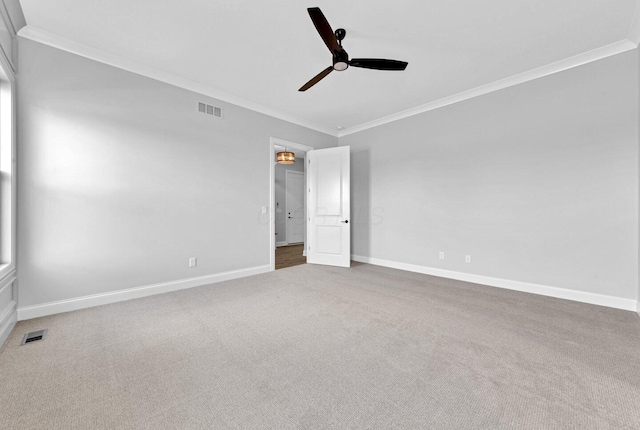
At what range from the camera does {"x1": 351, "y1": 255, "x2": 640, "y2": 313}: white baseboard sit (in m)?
2.83

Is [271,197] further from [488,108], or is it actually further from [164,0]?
[488,108]

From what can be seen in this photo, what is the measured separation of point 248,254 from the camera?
420 cm

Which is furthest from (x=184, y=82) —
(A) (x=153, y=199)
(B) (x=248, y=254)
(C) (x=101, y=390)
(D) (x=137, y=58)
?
(C) (x=101, y=390)

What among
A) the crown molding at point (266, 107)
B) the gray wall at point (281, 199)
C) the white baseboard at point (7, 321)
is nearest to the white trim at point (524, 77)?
the crown molding at point (266, 107)

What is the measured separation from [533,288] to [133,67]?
5.77 metres

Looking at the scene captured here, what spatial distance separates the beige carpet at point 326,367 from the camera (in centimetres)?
133

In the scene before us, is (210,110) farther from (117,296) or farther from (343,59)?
(117,296)

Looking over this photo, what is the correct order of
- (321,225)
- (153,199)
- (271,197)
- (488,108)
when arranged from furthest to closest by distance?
(321,225) → (271,197) → (488,108) → (153,199)

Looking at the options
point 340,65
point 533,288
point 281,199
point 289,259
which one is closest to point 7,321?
point 340,65

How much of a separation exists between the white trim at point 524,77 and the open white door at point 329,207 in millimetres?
1276

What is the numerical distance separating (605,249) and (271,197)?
14.7 ft

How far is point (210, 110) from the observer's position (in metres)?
3.75

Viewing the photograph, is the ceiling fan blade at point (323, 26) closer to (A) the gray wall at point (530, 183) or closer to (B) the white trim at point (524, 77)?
(B) the white trim at point (524, 77)

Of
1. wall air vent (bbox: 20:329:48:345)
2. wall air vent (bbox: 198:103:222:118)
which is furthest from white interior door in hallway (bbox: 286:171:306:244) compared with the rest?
wall air vent (bbox: 20:329:48:345)
